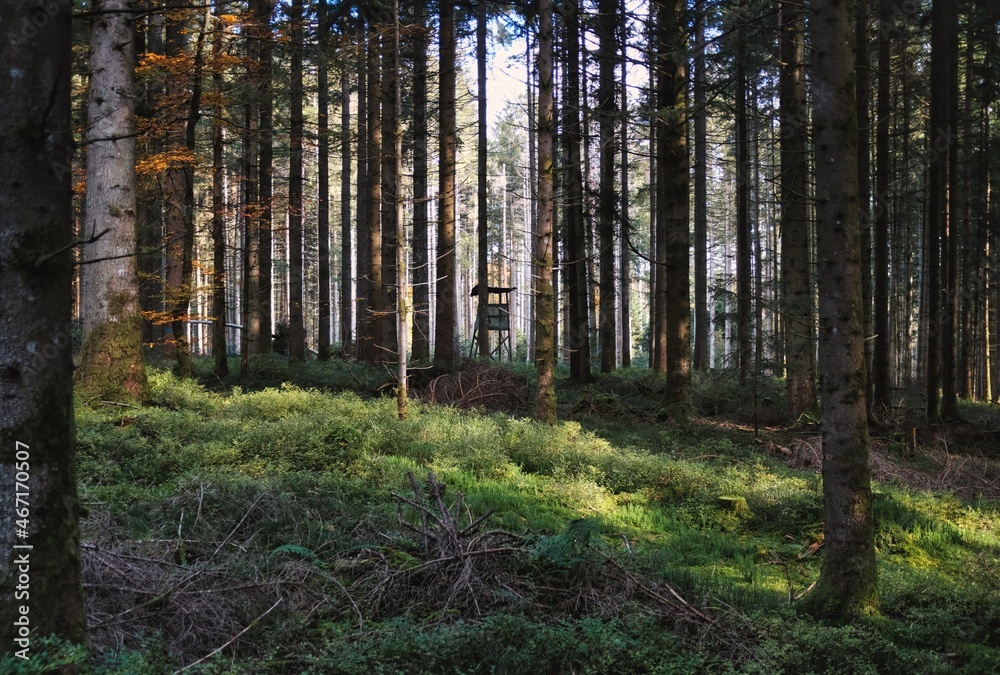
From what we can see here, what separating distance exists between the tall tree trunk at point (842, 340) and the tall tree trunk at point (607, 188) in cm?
1136

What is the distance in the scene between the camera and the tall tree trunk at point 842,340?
4.78 m

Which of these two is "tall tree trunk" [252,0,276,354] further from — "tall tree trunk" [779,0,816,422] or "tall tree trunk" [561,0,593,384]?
"tall tree trunk" [779,0,816,422]

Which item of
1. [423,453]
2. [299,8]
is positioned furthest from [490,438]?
[299,8]

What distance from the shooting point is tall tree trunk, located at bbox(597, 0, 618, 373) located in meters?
16.6

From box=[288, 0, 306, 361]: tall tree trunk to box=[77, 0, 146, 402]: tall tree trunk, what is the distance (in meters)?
5.89

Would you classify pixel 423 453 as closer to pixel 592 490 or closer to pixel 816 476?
pixel 592 490

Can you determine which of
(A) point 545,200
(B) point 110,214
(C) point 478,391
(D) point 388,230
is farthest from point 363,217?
(B) point 110,214

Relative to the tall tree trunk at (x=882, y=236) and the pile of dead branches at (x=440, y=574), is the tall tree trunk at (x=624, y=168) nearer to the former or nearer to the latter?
the tall tree trunk at (x=882, y=236)

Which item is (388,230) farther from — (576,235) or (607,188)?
(607,188)

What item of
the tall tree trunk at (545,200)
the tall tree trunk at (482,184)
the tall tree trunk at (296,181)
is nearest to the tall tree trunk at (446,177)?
the tall tree trunk at (296,181)

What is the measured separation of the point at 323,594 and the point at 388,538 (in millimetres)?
865

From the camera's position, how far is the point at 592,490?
7914 millimetres

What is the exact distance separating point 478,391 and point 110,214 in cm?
790

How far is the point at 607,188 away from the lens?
17.9m
